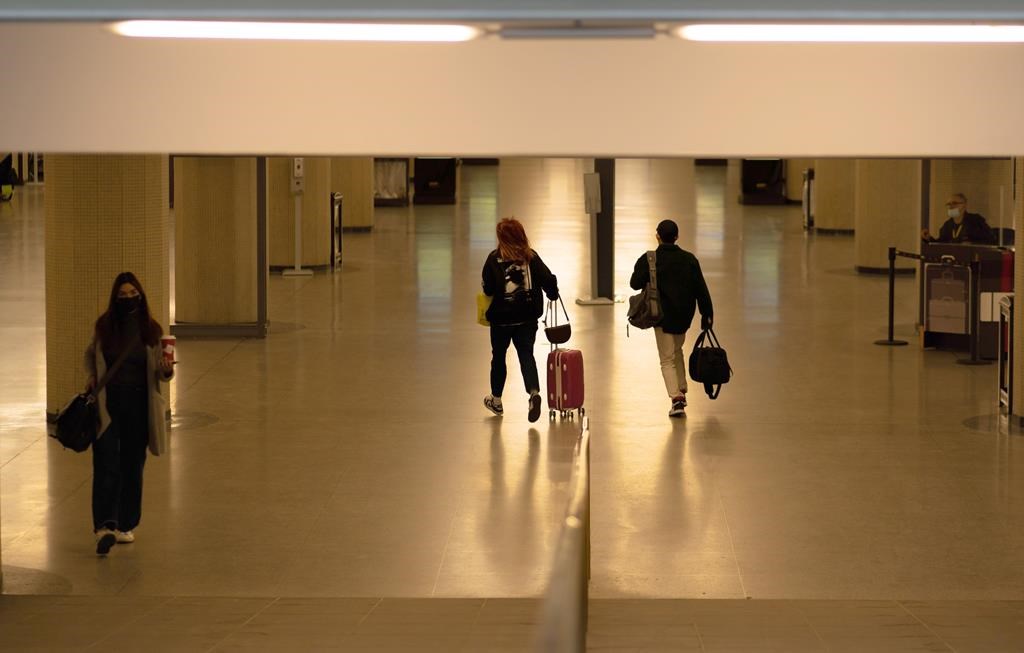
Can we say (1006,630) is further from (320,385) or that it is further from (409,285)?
(409,285)

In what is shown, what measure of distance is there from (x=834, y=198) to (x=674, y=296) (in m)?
19.2

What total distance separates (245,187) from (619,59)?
1324cm

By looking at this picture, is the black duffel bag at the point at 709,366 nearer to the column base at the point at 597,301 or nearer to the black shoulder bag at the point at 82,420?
the black shoulder bag at the point at 82,420

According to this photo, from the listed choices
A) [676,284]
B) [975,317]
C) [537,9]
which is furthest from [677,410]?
[537,9]

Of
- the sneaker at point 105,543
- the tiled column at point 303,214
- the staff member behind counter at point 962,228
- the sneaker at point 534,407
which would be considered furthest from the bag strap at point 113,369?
the tiled column at point 303,214

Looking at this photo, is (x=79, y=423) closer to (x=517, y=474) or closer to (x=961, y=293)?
(x=517, y=474)

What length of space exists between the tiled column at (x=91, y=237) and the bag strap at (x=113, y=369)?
324 cm

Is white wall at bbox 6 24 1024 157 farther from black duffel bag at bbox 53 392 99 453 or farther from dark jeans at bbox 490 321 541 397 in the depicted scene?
dark jeans at bbox 490 321 541 397

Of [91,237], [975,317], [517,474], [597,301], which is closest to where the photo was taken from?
[517,474]

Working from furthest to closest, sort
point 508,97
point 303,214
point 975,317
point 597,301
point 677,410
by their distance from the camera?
1. point 303,214
2. point 597,301
3. point 975,317
4. point 677,410
5. point 508,97

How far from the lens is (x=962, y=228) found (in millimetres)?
16750

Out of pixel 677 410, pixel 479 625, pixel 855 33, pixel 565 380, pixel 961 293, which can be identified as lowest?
pixel 479 625

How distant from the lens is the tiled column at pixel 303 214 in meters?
23.4

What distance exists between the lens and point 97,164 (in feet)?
38.5
